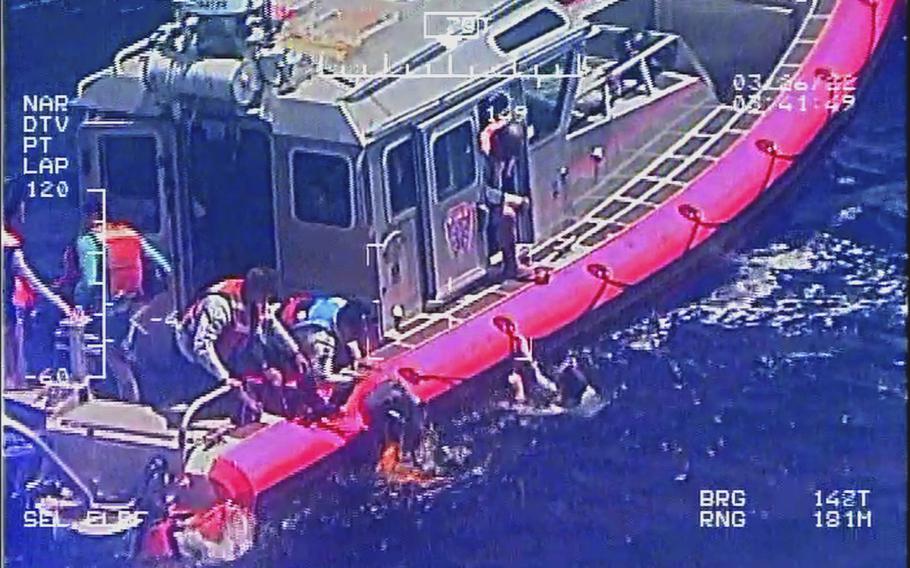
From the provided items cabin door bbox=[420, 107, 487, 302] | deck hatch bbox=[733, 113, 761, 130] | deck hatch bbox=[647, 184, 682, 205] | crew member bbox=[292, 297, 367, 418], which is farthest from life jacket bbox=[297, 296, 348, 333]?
deck hatch bbox=[733, 113, 761, 130]

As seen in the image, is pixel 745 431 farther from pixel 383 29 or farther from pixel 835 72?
pixel 383 29

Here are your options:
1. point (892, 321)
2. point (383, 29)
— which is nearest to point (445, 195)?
point (383, 29)

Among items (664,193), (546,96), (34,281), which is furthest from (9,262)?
(664,193)

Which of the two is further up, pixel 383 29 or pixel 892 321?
pixel 383 29

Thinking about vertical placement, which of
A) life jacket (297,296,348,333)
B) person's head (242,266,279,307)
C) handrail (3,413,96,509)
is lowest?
handrail (3,413,96,509)

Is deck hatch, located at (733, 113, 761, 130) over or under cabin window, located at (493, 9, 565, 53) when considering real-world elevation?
under

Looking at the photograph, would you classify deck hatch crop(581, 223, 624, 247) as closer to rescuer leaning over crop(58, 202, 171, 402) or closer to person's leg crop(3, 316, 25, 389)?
rescuer leaning over crop(58, 202, 171, 402)
